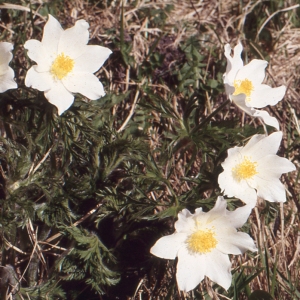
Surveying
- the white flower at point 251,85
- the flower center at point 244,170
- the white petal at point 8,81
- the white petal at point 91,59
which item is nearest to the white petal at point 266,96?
the white flower at point 251,85

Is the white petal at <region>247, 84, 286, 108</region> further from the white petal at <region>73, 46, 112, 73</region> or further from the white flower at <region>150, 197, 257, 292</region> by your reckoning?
the white petal at <region>73, 46, 112, 73</region>

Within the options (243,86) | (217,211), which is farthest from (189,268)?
(243,86)

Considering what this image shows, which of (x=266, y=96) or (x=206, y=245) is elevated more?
(x=266, y=96)

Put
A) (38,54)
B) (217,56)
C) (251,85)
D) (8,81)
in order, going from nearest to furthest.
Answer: (8,81), (38,54), (251,85), (217,56)

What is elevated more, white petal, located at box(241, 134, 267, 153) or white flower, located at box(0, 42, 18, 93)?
white flower, located at box(0, 42, 18, 93)

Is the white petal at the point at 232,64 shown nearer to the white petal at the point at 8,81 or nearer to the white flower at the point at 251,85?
the white flower at the point at 251,85

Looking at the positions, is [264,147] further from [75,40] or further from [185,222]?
[75,40]

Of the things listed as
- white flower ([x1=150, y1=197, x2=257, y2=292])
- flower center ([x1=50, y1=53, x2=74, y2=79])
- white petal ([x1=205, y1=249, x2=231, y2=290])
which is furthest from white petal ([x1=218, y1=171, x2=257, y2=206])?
flower center ([x1=50, y1=53, x2=74, y2=79])
